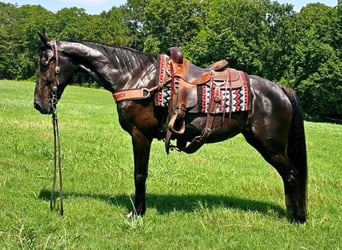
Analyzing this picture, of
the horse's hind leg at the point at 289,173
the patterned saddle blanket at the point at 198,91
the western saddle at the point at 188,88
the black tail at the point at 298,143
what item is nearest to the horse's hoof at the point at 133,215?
the western saddle at the point at 188,88

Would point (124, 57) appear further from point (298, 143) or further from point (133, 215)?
point (298, 143)

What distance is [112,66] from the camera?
584cm

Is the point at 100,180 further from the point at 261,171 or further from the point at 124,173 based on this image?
the point at 261,171

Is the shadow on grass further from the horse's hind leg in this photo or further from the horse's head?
the horse's head

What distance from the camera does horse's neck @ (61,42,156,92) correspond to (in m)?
5.81

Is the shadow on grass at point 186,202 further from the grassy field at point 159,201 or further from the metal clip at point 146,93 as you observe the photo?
the metal clip at point 146,93

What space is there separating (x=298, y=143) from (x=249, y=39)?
55.6m

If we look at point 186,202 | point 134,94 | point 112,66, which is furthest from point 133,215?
point 112,66

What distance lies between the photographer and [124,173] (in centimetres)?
859

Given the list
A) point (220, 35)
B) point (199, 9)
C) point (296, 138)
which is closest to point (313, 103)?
point (220, 35)

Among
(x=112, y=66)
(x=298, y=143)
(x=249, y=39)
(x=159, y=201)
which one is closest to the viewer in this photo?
(x=112, y=66)

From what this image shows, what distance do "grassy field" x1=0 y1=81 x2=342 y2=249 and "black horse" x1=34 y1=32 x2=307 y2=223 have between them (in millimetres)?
525

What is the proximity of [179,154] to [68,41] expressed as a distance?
19.0 ft

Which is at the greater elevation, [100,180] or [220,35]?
[220,35]
